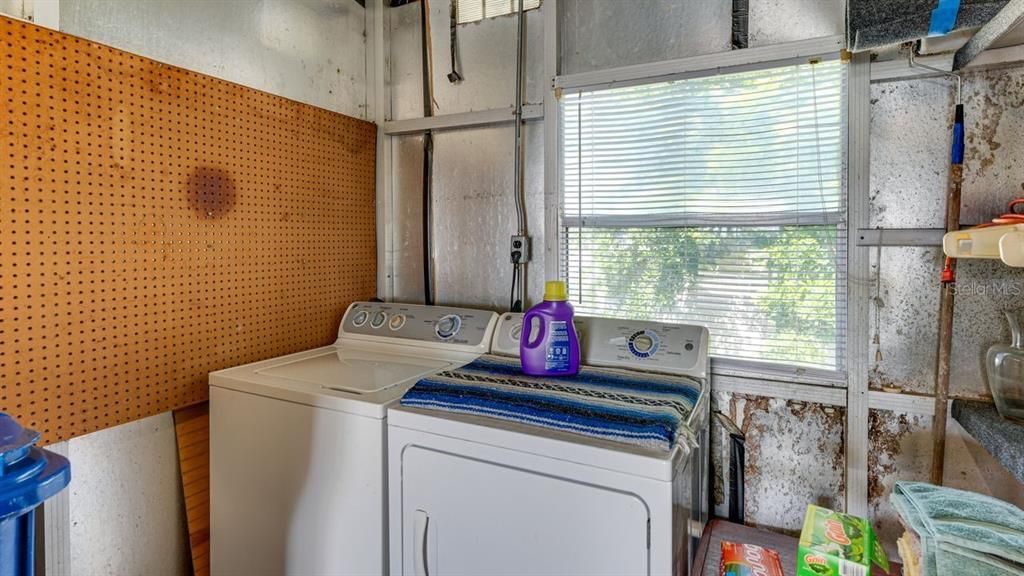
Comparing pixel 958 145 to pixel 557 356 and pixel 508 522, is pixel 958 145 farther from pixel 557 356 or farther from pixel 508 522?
pixel 508 522

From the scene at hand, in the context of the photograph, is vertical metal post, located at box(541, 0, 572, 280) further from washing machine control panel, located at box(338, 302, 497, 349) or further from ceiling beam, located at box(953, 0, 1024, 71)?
ceiling beam, located at box(953, 0, 1024, 71)

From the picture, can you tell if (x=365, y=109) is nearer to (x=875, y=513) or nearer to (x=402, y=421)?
(x=402, y=421)

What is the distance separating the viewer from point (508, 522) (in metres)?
1.15

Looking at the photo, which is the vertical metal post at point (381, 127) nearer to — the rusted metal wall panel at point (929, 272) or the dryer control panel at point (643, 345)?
the dryer control panel at point (643, 345)

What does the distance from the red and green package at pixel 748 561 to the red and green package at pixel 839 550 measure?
0.13m

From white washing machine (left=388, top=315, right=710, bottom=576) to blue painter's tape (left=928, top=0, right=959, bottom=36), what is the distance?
3.56 ft

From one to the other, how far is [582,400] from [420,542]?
20.8 inches

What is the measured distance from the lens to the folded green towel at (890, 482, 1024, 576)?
38.2 inches

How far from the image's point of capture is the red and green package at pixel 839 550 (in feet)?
3.89

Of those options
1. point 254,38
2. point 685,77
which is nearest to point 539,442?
point 685,77

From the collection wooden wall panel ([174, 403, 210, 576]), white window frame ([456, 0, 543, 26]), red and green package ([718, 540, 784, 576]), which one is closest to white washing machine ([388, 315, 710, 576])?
red and green package ([718, 540, 784, 576])

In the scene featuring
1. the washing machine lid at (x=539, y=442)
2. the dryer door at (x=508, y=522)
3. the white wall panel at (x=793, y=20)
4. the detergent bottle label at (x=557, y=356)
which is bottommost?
→ the dryer door at (x=508, y=522)

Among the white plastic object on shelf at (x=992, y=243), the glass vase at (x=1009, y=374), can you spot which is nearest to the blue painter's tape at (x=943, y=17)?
the white plastic object on shelf at (x=992, y=243)

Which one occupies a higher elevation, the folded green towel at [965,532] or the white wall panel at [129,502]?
the folded green towel at [965,532]
